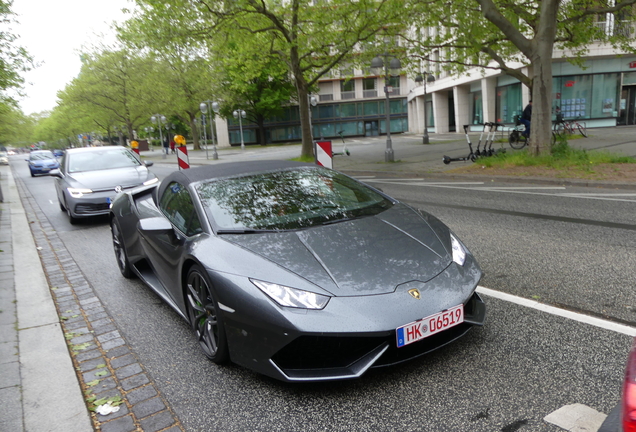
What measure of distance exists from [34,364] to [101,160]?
26.2ft

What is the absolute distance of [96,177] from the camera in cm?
1000

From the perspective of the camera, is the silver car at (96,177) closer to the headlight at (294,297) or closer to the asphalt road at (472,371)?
the asphalt road at (472,371)

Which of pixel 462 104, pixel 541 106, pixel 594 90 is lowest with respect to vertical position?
pixel 541 106

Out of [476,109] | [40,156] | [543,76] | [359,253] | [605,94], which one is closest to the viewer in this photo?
[359,253]

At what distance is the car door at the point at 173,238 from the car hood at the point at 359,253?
1.58ft

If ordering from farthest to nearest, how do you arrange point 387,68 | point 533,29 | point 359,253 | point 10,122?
point 10,122
point 387,68
point 533,29
point 359,253

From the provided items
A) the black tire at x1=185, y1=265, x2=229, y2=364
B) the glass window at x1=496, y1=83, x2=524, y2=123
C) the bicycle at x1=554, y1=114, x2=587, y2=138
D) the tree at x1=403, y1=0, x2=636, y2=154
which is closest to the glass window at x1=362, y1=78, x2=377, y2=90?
the glass window at x1=496, y1=83, x2=524, y2=123

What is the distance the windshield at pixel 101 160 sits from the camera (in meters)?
10.5

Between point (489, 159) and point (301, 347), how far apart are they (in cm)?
1324

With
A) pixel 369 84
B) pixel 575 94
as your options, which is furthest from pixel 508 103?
pixel 369 84

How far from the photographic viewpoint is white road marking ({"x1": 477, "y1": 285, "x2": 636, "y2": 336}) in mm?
3398

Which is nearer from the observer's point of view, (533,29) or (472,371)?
(472,371)

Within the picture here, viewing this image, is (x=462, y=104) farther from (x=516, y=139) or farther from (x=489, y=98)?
(x=516, y=139)

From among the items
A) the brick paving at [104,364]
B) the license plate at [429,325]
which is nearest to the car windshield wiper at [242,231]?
the brick paving at [104,364]
